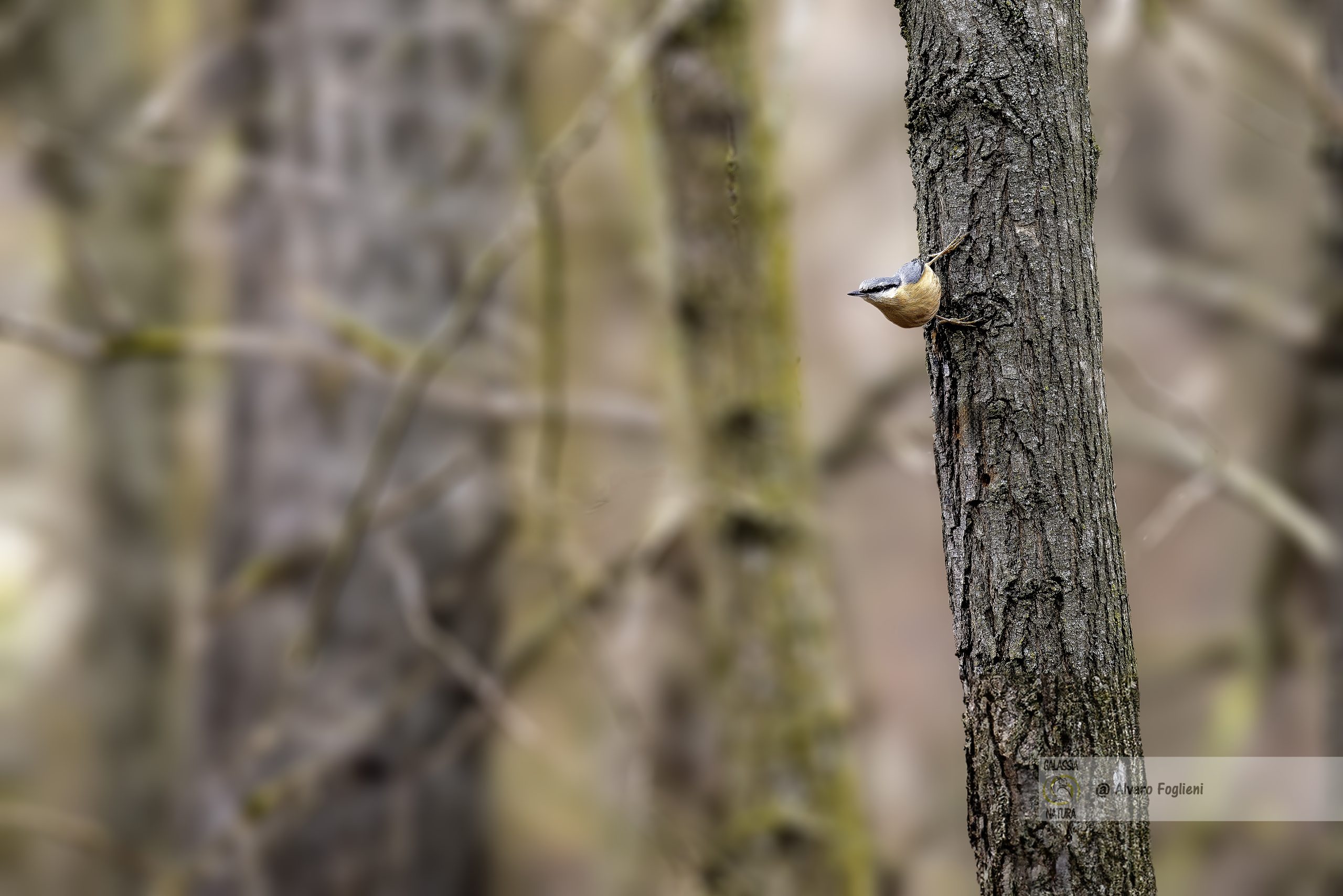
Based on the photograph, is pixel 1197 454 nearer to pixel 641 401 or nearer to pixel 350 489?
pixel 641 401

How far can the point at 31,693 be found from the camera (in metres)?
1.07

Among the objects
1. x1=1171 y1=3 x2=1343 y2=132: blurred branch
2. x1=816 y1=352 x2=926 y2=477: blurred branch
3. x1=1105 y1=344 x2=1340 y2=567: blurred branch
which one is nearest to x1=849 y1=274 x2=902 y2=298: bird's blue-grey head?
x1=1105 y1=344 x2=1340 y2=567: blurred branch

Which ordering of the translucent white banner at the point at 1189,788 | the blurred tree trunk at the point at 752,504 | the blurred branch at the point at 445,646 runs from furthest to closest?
the blurred branch at the point at 445,646 < the blurred tree trunk at the point at 752,504 < the translucent white banner at the point at 1189,788

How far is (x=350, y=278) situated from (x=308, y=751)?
0.46m

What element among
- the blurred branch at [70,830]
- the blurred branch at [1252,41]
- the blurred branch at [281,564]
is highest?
the blurred branch at [1252,41]

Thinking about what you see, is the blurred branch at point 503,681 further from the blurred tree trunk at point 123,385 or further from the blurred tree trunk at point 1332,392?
the blurred tree trunk at point 1332,392

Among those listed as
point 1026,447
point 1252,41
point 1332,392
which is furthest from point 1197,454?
point 1026,447

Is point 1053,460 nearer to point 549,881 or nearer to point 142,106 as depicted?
point 549,881

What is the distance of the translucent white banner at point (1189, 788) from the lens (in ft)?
0.93

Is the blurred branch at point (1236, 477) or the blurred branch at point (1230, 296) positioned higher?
the blurred branch at point (1230, 296)

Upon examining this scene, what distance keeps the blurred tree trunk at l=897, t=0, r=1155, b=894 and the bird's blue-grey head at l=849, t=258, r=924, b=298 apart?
0.02 meters

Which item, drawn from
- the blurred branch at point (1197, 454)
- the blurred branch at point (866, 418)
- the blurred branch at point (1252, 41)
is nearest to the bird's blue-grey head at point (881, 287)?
the blurred branch at point (1197, 454)

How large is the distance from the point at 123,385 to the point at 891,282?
3.43ft

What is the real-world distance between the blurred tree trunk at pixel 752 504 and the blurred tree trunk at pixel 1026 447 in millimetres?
563
